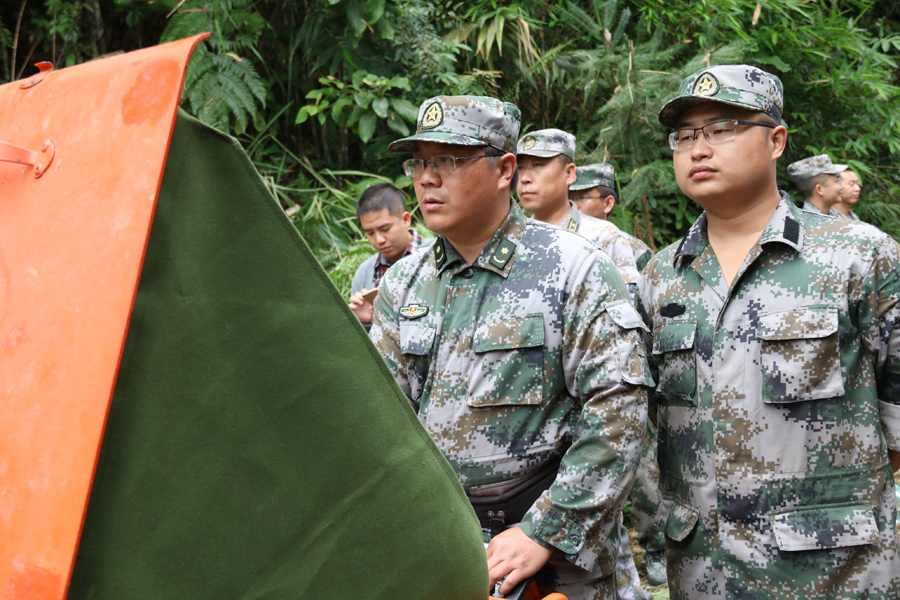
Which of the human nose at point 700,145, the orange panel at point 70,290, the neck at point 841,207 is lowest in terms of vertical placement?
the neck at point 841,207

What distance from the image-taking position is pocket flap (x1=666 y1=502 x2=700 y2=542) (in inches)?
85.0

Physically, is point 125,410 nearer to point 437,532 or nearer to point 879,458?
point 437,532

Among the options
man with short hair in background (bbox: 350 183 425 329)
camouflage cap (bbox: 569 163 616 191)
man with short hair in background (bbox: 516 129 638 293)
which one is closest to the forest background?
camouflage cap (bbox: 569 163 616 191)

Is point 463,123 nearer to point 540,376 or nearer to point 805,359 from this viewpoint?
point 540,376

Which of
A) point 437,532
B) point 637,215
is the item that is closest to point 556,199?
point 637,215

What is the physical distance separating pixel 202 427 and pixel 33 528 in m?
0.17

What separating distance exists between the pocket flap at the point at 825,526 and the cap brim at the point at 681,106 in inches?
45.2

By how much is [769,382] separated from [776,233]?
1.43ft

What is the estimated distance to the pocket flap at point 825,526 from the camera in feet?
6.39

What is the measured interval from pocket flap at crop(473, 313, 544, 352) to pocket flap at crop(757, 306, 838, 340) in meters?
0.64

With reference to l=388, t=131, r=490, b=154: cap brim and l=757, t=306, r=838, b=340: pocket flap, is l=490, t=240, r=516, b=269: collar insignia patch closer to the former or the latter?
l=388, t=131, r=490, b=154: cap brim

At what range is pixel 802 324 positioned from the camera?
2.04 meters

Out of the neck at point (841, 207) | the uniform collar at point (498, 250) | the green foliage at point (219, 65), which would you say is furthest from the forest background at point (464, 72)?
the uniform collar at point (498, 250)

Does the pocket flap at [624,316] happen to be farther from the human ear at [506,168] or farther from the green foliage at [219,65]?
the green foliage at [219,65]
